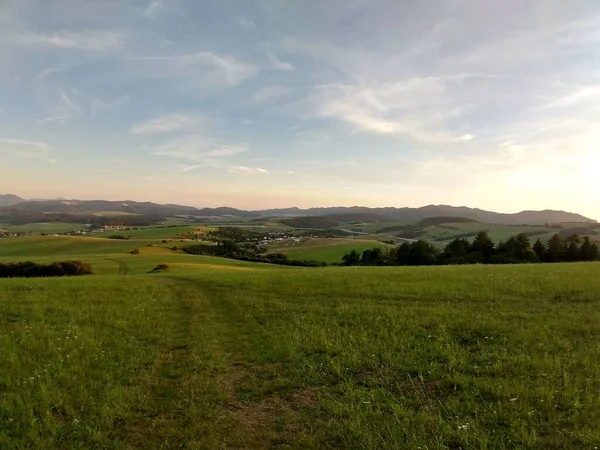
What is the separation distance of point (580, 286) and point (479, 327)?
36.8ft

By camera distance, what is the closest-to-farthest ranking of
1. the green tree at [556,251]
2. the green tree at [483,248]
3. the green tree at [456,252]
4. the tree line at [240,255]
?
the green tree at [556,251], the green tree at [483,248], the green tree at [456,252], the tree line at [240,255]

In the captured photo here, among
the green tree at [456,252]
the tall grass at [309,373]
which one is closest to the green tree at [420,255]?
the green tree at [456,252]

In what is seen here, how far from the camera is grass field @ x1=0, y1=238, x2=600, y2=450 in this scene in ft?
25.8

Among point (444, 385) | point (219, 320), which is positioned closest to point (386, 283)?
point (219, 320)

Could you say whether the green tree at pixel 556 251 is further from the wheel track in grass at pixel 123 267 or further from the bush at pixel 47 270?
the bush at pixel 47 270

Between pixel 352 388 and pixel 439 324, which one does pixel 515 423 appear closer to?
pixel 352 388

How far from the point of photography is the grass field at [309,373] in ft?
25.8

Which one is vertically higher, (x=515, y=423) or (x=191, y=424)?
(x=515, y=423)

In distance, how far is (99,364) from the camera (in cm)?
1193

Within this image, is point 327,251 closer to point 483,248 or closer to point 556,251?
point 483,248

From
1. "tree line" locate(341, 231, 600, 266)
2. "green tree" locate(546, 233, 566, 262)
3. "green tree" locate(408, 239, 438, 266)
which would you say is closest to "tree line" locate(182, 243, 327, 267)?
"tree line" locate(341, 231, 600, 266)

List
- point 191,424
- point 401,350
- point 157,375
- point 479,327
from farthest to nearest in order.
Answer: point 479,327, point 401,350, point 157,375, point 191,424

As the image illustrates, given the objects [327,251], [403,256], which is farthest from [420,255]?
[327,251]

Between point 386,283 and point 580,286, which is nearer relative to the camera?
point 580,286
